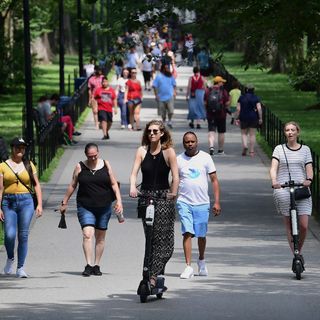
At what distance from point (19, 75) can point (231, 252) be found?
129ft

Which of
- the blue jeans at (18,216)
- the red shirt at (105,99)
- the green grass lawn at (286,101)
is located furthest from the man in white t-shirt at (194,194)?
the red shirt at (105,99)

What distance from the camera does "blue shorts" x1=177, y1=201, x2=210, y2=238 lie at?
16.2 metres

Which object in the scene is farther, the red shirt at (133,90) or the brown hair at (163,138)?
the red shirt at (133,90)

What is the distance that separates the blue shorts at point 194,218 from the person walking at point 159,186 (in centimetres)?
100

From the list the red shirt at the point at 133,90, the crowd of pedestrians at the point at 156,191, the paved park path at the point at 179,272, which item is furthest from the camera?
the red shirt at the point at 133,90

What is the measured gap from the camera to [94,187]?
54.1 feet

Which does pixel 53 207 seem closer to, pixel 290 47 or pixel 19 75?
pixel 290 47

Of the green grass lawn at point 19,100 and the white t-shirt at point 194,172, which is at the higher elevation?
the white t-shirt at point 194,172

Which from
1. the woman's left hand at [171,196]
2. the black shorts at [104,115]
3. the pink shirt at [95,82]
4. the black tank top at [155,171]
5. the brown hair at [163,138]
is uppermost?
the brown hair at [163,138]

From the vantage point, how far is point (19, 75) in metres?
57.4

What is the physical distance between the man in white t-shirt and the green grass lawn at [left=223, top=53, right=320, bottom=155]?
49.4 feet

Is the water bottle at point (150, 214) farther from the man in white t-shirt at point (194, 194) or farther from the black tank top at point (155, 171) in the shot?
the man in white t-shirt at point (194, 194)

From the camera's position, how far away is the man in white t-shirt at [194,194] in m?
16.1

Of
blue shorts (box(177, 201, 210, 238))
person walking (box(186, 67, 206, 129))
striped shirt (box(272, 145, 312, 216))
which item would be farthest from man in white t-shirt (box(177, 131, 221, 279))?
person walking (box(186, 67, 206, 129))
